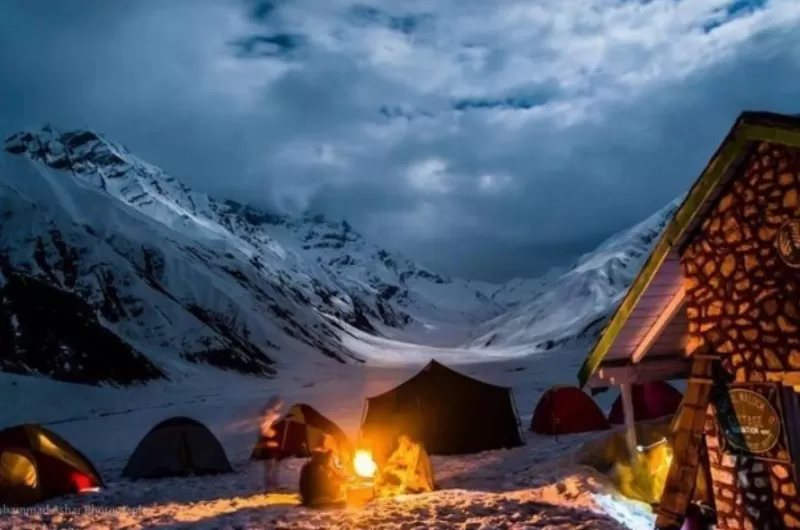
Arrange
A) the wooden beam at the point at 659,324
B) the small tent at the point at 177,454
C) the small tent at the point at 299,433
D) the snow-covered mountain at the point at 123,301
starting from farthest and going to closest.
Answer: the snow-covered mountain at the point at 123,301 → the small tent at the point at 299,433 → the small tent at the point at 177,454 → the wooden beam at the point at 659,324

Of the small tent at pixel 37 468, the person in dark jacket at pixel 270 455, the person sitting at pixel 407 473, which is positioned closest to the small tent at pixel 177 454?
the person in dark jacket at pixel 270 455

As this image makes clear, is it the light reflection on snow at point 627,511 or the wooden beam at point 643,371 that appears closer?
the light reflection on snow at point 627,511

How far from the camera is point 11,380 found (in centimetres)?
4297

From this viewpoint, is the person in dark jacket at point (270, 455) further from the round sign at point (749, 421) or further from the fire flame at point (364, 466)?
the round sign at point (749, 421)

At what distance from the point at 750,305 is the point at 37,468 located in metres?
15.2

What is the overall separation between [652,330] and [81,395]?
1720 inches

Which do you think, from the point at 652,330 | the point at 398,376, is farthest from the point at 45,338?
the point at 652,330

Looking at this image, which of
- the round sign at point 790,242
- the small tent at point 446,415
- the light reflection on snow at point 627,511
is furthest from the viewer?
the small tent at point 446,415

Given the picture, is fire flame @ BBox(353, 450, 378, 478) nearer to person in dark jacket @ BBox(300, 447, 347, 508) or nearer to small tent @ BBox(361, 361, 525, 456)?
person in dark jacket @ BBox(300, 447, 347, 508)

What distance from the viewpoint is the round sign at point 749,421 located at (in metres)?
7.49

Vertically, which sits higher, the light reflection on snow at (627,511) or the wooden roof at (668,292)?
the wooden roof at (668,292)

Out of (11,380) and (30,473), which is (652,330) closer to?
(30,473)

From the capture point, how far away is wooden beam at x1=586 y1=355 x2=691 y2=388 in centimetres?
1067

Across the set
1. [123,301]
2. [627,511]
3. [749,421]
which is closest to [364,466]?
[627,511]
